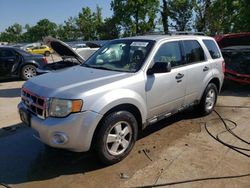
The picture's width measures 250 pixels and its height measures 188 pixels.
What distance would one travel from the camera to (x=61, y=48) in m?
8.41

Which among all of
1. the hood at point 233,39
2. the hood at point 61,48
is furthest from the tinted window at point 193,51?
the hood at point 233,39

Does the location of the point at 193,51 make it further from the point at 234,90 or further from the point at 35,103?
the point at 234,90

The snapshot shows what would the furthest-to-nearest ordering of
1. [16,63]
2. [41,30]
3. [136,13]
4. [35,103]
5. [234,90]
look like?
[41,30] → [136,13] → [16,63] → [234,90] → [35,103]

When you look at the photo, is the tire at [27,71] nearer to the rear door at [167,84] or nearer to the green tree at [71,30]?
the rear door at [167,84]

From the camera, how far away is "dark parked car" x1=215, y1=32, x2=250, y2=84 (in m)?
9.40

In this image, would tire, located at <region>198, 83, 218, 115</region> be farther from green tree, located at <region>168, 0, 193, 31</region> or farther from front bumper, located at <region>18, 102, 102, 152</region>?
green tree, located at <region>168, 0, 193, 31</region>

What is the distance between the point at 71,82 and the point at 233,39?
746cm

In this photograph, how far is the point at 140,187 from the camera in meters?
3.64

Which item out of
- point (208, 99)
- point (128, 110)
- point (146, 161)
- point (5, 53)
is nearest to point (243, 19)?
point (5, 53)

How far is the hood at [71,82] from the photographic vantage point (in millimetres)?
3799

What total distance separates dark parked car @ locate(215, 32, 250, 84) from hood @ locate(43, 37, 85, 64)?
4.51 metres

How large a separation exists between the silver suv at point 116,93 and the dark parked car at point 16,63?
22.6 feet

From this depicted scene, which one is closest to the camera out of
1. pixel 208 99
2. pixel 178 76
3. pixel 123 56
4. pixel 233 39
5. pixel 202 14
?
pixel 123 56

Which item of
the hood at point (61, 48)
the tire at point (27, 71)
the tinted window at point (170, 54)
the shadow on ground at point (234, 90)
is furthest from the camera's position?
the tire at point (27, 71)
